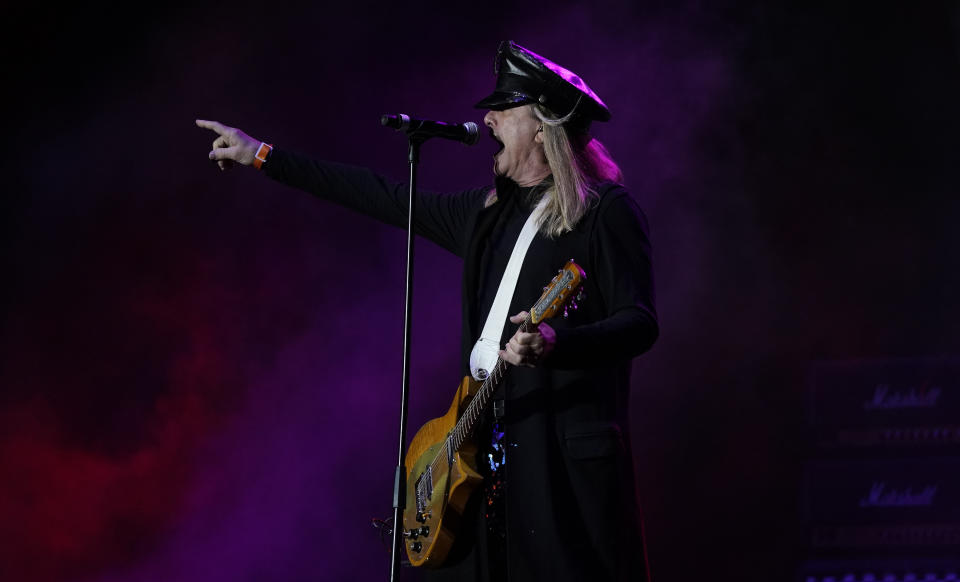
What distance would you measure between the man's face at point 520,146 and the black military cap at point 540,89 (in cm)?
4

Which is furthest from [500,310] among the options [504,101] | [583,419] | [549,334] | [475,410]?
[504,101]

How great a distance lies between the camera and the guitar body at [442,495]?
95.2 inches

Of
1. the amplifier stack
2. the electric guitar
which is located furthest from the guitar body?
the amplifier stack

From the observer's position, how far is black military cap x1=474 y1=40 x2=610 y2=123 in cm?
267

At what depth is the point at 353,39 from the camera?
5.04 meters

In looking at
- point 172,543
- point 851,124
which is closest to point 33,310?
point 172,543

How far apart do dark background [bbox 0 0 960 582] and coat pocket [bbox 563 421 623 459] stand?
2.32 metres

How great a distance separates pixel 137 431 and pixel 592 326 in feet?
11.0

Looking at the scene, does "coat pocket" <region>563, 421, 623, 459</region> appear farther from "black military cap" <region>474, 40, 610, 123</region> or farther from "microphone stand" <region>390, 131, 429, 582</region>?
"black military cap" <region>474, 40, 610, 123</region>

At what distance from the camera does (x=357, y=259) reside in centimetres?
495

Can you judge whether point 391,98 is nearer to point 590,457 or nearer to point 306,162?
point 306,162

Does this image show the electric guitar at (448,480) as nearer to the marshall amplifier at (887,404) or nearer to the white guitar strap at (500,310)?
the white guitar strap at (500,310)

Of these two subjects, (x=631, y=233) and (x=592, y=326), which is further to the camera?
(x=631, y=233)

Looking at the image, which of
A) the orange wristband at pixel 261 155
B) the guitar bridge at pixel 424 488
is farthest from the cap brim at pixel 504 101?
the guitar bridge at pixel 424 488
